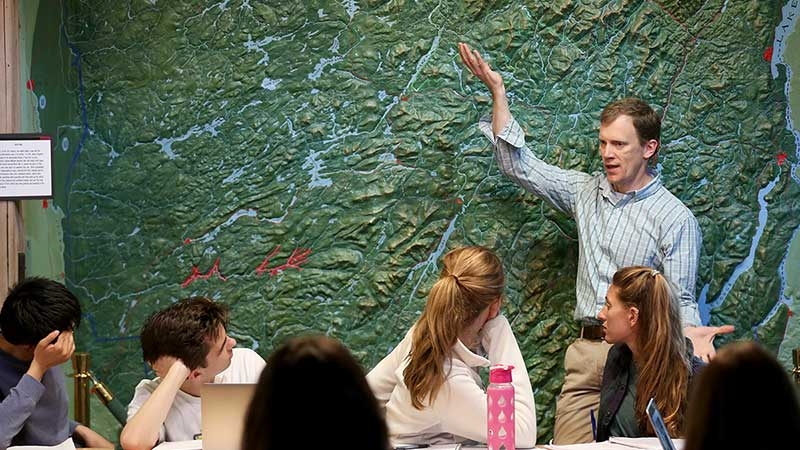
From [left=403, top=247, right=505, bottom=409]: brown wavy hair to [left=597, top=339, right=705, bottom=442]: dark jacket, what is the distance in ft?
1.60

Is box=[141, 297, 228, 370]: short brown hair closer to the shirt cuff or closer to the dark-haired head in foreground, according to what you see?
the dark-haired head in foreground

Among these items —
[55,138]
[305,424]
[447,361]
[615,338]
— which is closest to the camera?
[305,424]

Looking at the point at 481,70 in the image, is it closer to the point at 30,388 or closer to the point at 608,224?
the point at 608,224

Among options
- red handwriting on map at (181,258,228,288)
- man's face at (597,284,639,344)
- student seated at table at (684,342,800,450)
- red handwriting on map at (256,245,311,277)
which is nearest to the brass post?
red handwriting on map at (181,258,228,288)

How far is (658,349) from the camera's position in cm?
324

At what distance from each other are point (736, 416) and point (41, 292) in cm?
253

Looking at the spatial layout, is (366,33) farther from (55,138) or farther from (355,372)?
(355,372)

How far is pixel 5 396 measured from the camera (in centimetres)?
322

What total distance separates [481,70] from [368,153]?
60 centimetres

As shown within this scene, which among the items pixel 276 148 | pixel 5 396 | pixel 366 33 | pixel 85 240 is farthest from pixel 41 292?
pixel 366 33

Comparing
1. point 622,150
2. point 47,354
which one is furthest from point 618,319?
point 47,354

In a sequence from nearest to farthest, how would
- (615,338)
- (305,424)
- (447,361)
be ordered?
(305,424) → (447,361) → (615,338)

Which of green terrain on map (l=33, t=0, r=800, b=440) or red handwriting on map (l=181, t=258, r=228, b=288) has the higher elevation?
green terrain on map (l=33, t=0, r=800, b=440)

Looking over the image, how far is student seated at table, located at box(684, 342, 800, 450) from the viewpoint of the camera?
1.27 metres
